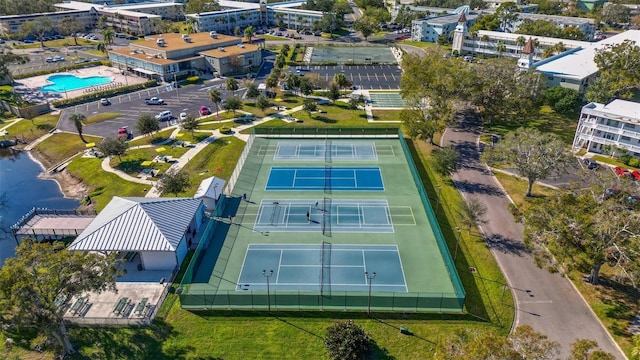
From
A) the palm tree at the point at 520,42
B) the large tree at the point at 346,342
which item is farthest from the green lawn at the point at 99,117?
the palm tree at the point at 520,42

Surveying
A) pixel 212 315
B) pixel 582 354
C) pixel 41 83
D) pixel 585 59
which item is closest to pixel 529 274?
pixel 582 354

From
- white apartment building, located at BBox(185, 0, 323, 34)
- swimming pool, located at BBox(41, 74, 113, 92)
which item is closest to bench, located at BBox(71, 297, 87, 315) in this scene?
swimming pool, located at BBox(41, 74, 113, 92)

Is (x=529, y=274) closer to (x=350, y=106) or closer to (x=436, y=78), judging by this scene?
(x=436, y=78)

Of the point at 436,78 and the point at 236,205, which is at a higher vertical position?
the point at 436,78

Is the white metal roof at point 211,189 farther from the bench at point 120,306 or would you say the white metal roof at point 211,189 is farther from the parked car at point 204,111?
the parked car at point 204,111

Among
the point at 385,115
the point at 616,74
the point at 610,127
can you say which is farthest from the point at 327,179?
the point at 616,74
